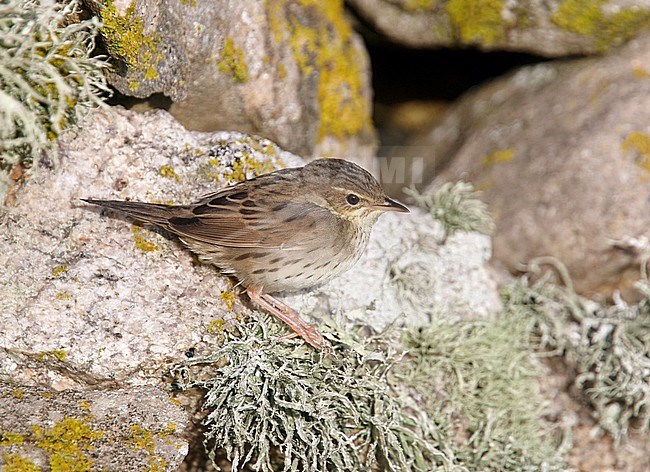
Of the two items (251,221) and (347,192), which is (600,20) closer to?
(347,192)

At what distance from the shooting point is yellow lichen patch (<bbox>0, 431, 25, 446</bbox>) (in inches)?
130

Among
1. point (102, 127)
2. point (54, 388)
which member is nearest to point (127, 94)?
point (102, 127)

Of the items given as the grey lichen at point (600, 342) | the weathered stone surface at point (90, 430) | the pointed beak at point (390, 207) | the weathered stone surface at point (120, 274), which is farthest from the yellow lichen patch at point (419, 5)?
the weathered stone surface at point (90, 430)

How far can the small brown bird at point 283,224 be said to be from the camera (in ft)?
12.9

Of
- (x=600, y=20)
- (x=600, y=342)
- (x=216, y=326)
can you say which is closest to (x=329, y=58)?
(x=600, y=20)

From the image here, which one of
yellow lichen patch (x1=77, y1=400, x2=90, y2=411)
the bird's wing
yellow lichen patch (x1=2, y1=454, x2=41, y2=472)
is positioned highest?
the bird's wing

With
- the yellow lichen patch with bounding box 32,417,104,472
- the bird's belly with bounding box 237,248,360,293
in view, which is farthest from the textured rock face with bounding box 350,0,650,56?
the yellow lichen patch with bounding box 32,417,104,472

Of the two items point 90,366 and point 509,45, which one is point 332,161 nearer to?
point 90,366

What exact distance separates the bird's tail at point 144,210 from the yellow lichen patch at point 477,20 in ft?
11.4

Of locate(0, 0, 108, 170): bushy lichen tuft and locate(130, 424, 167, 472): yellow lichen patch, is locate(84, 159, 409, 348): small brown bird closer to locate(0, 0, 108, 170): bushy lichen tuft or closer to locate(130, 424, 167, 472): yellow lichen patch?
locate(0, 0, 108, 170): bushy lichen tuft

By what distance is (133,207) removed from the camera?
12.6 feet

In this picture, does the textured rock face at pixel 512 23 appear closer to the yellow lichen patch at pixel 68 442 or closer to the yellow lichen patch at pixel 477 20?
the yellow lichen patch at pixel 477 20

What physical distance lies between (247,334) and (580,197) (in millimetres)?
2935

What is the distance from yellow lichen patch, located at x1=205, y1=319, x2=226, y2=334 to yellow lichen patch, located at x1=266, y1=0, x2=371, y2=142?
6.73ft
